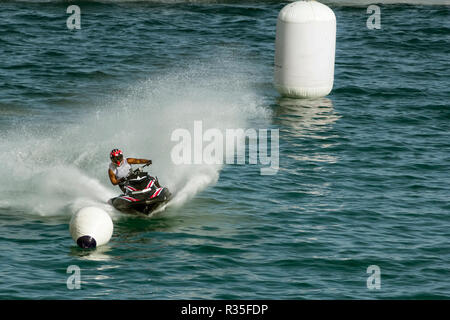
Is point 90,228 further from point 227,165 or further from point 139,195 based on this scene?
point 227,165

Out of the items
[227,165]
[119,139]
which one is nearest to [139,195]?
[227,165]

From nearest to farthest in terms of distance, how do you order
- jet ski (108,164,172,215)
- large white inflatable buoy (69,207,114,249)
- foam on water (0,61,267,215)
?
1. large white inflatable buoy (69,207,114,249)
2. jet ski (108,164,172,215)
3. foam on water (0,61,267,215)

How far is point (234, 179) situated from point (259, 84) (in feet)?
38.2

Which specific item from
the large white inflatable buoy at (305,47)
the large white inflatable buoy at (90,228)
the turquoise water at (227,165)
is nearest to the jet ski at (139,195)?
the turquoise water at (227,165)

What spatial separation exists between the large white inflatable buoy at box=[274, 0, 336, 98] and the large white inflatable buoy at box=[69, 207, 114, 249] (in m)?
14.6

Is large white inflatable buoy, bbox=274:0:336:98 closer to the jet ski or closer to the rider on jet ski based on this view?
the rider on jet ski

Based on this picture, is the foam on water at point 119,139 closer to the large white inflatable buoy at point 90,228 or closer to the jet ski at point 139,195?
the jet ski at point 139,195

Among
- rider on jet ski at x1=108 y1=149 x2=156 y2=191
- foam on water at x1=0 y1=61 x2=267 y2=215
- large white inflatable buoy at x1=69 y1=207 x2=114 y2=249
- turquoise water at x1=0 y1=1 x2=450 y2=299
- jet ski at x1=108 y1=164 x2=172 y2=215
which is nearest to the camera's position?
turquoise water at x1=0 y1=1 x2=450 y2=299

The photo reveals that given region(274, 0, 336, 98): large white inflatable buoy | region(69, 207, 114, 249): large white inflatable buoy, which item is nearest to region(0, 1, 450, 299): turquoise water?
region(69, 207, 114, 249): large white inflatable buoy

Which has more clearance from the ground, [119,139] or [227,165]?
[119,139]

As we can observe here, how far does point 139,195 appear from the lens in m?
20.8

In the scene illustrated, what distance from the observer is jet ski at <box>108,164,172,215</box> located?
68.2ft

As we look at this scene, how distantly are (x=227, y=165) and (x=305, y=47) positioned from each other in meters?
7.19
